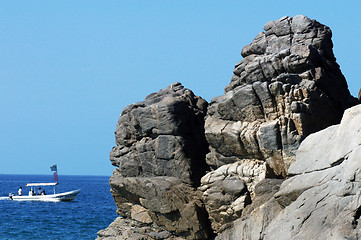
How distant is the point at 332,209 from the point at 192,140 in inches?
542

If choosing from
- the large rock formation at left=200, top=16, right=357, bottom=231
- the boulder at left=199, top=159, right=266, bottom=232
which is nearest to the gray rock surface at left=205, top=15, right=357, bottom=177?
the large rock formation at left=200, top=16, right=357, bottom=231

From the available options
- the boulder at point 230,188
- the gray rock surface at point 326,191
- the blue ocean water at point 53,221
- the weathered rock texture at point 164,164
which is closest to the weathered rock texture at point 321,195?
the gray rock surface at point 326,191

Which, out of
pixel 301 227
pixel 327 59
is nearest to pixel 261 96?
pixel 327 59

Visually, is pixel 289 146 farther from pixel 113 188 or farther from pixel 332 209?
pixel 113 188

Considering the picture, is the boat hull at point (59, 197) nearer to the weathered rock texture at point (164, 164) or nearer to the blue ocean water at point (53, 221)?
the blue ocean water at point (53, 221)

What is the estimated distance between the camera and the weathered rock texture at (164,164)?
31578 millimetres

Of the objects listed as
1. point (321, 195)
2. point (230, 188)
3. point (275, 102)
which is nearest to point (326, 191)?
point (321, 195)

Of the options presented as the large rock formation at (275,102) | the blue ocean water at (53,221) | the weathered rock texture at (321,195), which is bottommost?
the blue ocean water at (53,221)

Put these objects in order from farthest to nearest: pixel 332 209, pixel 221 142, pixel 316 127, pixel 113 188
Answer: pixel 113 188 → pixel 221 142 → pixel 316 127 → pixel 332 209

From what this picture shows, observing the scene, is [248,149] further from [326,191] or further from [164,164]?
[326,191]

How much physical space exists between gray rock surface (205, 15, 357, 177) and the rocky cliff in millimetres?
52

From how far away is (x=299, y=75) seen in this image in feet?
96.5

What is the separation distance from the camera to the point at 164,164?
33.1 meters

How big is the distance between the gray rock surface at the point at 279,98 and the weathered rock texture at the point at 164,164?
1.74m
